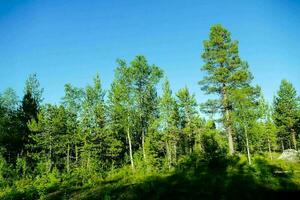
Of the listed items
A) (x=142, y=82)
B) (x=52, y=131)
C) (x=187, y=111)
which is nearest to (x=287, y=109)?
(x=187, y=111)

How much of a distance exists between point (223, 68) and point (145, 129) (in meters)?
16.3

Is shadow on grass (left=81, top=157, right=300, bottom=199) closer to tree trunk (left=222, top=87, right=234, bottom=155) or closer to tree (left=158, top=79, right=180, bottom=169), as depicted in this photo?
tree trunk (left=222, top=87, right=234, bottom=155)

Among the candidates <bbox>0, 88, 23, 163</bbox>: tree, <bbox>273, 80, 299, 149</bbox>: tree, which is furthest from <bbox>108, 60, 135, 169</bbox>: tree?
<bbox>273, 80, 299, 149</bbox>: tree

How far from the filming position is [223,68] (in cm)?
3234

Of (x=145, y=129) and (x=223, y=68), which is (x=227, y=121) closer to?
(x=223, y=68)

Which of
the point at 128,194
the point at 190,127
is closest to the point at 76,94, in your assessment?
the point at 190,127

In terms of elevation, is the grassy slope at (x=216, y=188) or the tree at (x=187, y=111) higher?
the tree at (x=187, y=111)

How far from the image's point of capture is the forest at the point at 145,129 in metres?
24.5

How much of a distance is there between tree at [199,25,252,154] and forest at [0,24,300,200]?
12 cm

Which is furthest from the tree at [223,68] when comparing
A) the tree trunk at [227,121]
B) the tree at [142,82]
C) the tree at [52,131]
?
the tree at [52,131]

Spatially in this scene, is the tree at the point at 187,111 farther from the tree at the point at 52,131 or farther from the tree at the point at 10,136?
the tree at the point at 10,136

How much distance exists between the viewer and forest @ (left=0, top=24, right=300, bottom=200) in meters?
24.5

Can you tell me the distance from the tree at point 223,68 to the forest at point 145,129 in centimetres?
12

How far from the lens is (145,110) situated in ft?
133
